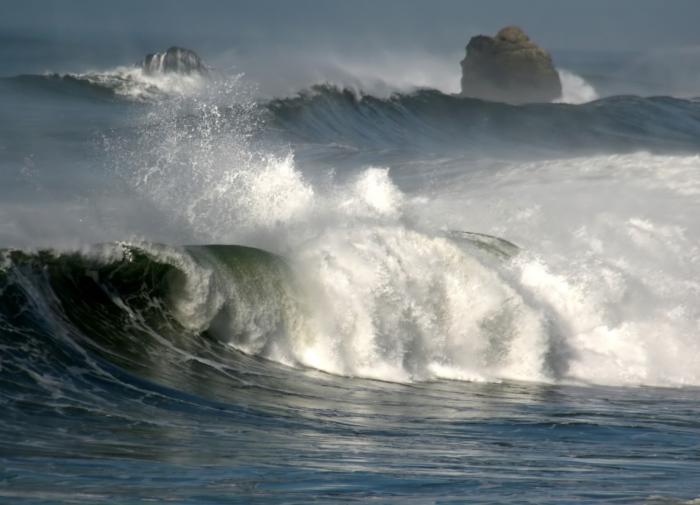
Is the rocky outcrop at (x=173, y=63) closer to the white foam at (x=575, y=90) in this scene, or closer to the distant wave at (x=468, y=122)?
the distant wave at (x=468, y=122)

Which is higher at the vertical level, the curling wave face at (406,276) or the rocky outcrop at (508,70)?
the rocky outcrop at (508,70)

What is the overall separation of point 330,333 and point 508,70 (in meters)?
38.9

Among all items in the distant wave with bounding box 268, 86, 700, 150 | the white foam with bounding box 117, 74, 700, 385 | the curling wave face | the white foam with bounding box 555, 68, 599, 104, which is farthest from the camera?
the white foam with bounding box 555, 68, 599, 104

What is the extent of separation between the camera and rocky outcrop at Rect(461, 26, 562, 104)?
50.2 metres

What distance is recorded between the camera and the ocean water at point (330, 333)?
A: 7699mm

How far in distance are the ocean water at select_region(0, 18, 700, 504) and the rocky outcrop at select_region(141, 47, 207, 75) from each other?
14269 millimetres

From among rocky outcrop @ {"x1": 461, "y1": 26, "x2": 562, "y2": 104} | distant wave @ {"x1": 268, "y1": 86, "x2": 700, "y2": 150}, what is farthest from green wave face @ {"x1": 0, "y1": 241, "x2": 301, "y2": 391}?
rocky outcrop @ {"x1": 461, "y1": 26, "x2": 562, "y2": 104}

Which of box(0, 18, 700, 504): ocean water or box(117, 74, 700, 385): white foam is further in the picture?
box(117, 74, 700, 385): white foam

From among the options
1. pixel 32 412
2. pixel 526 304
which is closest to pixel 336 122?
pixel 526 304

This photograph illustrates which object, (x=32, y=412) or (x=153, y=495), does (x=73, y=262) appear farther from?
(x=153, y=495)

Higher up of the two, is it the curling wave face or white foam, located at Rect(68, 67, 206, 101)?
white foam, located at Rect(68, 67, 206, 101)

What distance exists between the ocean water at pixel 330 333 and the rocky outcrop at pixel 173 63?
14.3 m

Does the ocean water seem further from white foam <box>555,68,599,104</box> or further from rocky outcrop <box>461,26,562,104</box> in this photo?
white foam <box>555,68,599,104</box>

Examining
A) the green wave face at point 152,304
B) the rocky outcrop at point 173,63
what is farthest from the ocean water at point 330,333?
the rocky outcrop at point 173,63
